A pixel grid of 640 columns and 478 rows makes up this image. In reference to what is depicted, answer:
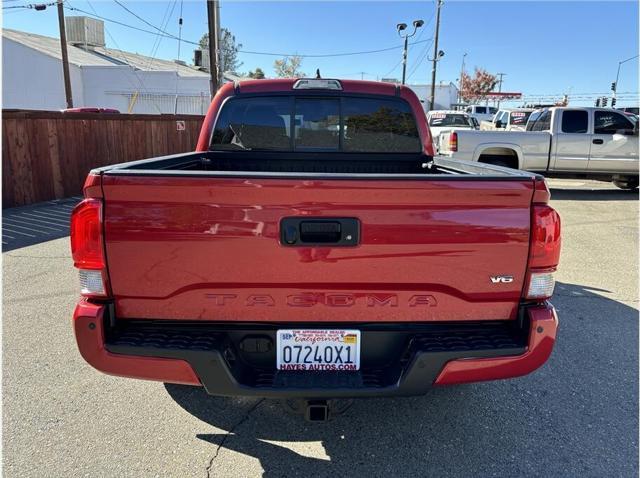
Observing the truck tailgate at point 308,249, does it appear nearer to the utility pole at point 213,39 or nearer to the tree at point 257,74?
the utility pole at point 213,39

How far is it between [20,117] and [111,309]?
9.07 meters

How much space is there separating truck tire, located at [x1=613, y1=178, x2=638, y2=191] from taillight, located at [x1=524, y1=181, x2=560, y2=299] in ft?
42.9

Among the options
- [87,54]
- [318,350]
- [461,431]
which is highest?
[87,54]

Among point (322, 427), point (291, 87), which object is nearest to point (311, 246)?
point (322, 427)

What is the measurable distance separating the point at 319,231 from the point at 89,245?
3.43 feet

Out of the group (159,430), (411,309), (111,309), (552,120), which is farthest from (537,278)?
(552,120)

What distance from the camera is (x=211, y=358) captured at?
201cm

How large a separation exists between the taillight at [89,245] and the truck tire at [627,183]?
14491 millimetres

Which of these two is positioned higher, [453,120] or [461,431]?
[453,120]

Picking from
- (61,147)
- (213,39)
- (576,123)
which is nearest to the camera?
(61,147)

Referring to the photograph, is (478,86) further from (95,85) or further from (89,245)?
(89,245)

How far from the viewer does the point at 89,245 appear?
200 centimetres

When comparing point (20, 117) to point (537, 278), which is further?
point (20, 117)

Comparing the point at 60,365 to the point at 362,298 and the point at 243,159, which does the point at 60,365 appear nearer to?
the point at 243,159
